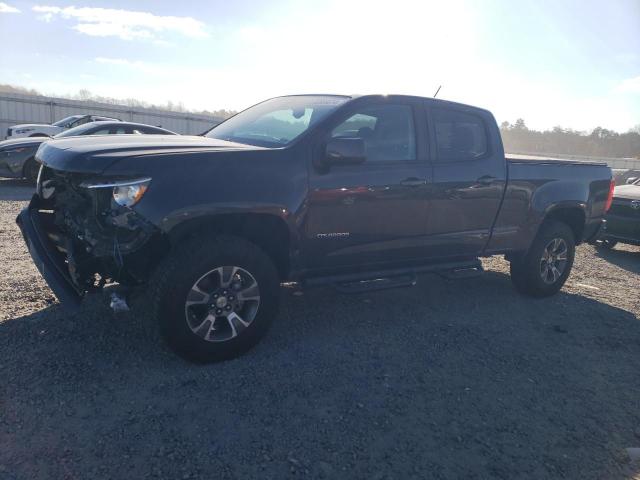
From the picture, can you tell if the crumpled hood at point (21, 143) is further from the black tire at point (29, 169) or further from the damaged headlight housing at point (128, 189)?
the damaged headlight housing at point (128, 189)

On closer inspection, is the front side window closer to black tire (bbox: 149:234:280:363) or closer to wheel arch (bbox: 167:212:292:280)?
wheel arch (bbox: 167:212:292:280)

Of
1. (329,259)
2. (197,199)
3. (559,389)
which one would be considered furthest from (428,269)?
(197,199)

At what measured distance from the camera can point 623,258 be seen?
8578 mm

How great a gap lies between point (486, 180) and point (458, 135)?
0.51 metres

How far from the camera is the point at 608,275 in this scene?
7.20m

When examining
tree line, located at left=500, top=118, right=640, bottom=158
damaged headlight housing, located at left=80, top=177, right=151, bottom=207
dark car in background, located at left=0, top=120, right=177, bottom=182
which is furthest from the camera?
tree line, located at left=500, top=118, right=640, bottom=158

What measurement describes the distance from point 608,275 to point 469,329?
3.83 meters

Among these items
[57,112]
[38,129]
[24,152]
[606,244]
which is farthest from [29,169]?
[57,112]

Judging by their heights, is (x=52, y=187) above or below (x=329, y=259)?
above

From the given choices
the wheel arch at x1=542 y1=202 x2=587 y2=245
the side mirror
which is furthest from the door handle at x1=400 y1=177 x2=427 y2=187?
the wheel arch at x1=542 y1=202 x2=587 y2=245

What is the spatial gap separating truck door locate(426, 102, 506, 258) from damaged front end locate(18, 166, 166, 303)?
249 centimetres

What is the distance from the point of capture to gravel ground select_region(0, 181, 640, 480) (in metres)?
2.61

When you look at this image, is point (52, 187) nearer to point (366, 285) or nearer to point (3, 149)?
point (366, 285)

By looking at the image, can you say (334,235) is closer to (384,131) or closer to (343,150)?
(343,150)
